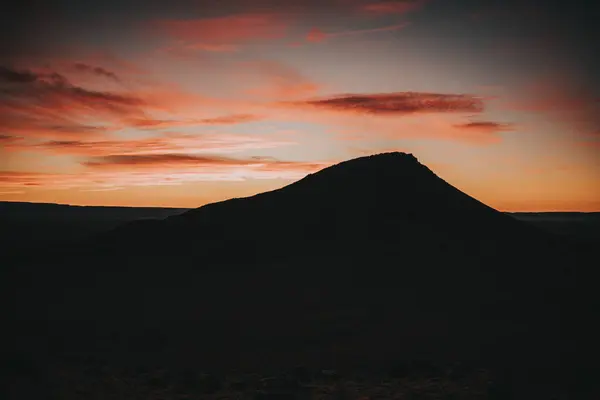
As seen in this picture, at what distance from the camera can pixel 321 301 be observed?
1638 cm

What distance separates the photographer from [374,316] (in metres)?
14.8

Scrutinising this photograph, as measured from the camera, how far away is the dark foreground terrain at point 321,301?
10.3 m

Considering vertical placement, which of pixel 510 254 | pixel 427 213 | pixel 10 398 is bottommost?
pixel 10 398

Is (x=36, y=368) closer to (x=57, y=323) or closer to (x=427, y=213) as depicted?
(x=57, y=323)

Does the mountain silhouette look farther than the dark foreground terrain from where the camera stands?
Yes

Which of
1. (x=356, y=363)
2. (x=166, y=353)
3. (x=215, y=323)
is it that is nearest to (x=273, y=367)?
(x=356, y=363)

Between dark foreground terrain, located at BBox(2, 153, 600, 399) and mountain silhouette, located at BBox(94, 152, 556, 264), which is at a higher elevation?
mountain silhouette, located at BBox(94, 152, 556, 264)

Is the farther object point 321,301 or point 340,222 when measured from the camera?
point 340,222

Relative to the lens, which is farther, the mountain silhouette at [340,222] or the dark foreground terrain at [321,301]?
the mountain silhouette at [340,222]

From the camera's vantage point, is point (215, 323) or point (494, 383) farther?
point (215, 323)

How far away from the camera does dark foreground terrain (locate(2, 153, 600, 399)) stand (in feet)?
33.9

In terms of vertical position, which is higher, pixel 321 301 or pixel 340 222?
pixel 340 222

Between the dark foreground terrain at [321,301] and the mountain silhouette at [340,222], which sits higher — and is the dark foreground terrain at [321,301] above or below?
below

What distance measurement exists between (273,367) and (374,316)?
458cm
